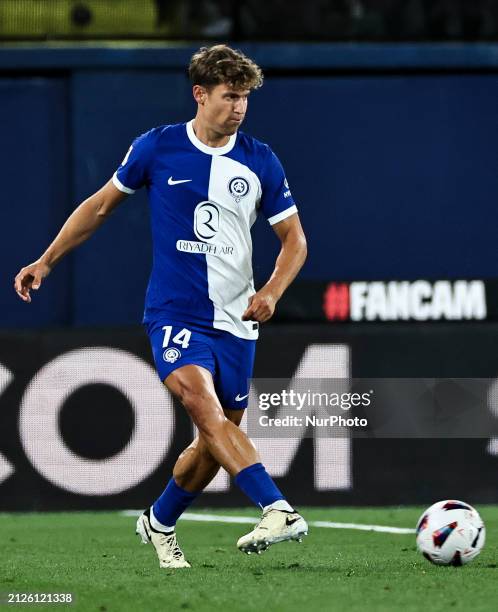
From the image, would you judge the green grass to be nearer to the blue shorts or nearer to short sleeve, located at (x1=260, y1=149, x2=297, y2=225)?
the blue shorts

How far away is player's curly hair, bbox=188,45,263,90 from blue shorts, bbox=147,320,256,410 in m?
1.12

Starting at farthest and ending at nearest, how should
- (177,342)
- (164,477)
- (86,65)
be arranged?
(86,65) → (164,477) → (177,342)

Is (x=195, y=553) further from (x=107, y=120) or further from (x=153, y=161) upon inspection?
(x=107, y=120)

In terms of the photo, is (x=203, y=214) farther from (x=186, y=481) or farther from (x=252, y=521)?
(x=252, y=521)

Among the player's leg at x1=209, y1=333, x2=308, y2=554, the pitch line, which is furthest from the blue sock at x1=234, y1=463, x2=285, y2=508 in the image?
the pitch line

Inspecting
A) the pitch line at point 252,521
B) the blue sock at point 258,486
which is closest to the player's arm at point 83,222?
the blue sock at point 258,486

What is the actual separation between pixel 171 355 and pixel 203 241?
0.56 m

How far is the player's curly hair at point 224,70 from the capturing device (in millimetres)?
6691

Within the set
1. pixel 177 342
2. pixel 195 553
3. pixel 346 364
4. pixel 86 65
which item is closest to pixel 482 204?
pixel 346 364

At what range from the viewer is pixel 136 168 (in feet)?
22.8

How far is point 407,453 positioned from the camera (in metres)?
11.1

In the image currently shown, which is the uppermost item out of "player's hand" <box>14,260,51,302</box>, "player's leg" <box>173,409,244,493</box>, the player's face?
the player's face

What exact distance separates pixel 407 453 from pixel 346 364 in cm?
81

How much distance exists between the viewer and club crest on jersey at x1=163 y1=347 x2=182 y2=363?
21.9 ft
